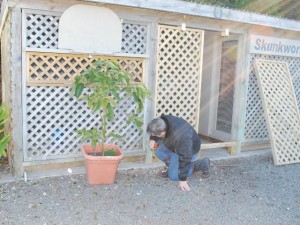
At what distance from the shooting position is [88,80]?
419 cm

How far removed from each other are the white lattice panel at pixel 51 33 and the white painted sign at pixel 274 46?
2108 millimetres

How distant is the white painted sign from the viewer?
6047mm

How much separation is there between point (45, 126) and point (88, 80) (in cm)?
105

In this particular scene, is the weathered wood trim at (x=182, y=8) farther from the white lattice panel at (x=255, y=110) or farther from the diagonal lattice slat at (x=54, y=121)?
the diagonal lattice slat at (x=54, y=121)

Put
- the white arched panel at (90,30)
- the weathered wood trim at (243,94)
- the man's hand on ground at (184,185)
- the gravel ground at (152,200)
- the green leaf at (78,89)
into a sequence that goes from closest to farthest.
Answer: the gravel ground at (152,200), the green leaf at (78,89), the man's hand on ground at (184,185), the white arched panel at (90,30), the weathered wood trim at (243,94)

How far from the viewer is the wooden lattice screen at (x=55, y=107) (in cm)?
454

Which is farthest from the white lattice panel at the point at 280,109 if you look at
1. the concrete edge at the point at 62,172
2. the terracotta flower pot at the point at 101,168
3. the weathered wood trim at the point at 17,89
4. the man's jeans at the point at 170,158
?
the weathered wood trim at the point at 17,89

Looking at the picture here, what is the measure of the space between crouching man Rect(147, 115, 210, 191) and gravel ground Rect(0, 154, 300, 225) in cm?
16

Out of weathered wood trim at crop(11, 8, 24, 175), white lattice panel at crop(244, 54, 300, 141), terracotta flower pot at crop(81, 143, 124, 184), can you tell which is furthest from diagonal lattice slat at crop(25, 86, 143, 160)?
white lattice panel at crop(244, 54, 300, 141)

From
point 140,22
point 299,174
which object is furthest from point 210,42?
point 299,174

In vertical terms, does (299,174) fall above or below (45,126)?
below

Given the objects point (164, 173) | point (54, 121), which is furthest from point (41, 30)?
point (164, 173)

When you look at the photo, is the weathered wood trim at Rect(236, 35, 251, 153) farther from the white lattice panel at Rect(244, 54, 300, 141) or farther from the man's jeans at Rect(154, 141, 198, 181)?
the man's jeans at Rect(154, 141, 198, 181)

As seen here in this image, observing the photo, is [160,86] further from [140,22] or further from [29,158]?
[29,158]
